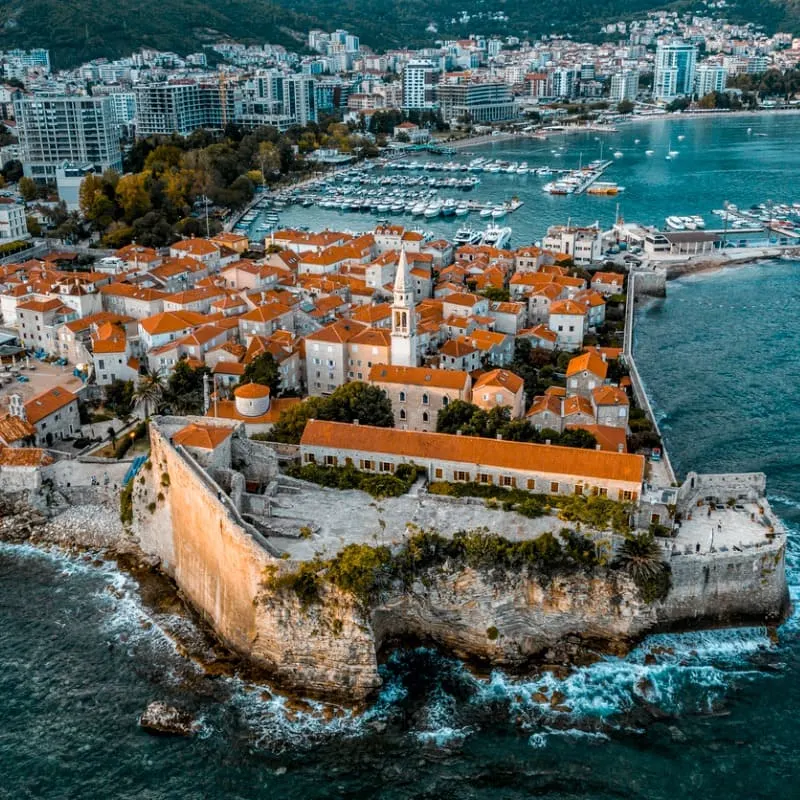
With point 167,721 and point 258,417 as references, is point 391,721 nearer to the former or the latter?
point 167,721

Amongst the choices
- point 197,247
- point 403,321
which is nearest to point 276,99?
point 197,247

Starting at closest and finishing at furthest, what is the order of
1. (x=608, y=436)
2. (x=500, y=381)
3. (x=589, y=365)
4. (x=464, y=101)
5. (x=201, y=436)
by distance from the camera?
(x=201, y=436) → (x=608, y=436) → (x=500, y=381) → (x=589, y=365) → (x=464, y=101)

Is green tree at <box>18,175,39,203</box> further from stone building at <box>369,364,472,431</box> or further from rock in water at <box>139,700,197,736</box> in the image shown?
rock in water at <box>139,700,197,736</box>

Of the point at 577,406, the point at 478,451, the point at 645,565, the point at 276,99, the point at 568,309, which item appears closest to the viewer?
the point at 645,565

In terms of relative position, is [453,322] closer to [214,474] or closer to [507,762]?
[214,474]

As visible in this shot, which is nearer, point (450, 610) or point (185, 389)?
point (450, 610)

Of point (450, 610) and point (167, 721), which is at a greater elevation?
point (450, 610)
